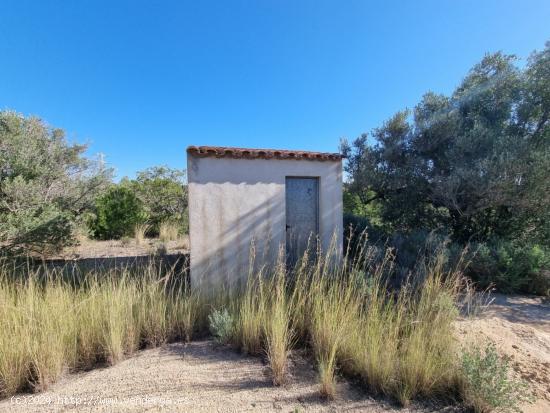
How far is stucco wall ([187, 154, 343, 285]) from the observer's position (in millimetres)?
4586

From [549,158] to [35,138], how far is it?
14109mm

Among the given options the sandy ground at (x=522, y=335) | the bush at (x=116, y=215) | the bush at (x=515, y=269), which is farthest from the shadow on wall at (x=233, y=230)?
the bush at (x=116, y=215)

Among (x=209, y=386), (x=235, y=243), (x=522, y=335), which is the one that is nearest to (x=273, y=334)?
(x=209, y=386)

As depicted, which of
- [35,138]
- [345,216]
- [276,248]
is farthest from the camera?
[345,216]

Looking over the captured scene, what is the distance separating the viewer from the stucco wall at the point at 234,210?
4.59 meters

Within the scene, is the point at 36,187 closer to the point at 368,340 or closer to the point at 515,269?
the point at 368,340

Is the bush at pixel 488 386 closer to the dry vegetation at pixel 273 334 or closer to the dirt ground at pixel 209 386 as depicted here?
the dry vegetation at pixel 273 334

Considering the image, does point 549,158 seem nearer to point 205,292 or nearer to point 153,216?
point 205,292

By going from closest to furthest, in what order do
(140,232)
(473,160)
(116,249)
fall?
(473,160) → (116,249) → (140,232)

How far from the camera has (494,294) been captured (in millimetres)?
5270

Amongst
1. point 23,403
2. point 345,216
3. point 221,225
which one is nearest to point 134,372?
point 23,403

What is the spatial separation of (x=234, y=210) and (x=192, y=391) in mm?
3021

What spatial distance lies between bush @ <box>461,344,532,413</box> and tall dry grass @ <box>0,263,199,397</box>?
3420 millimetres

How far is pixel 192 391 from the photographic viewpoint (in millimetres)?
2449
